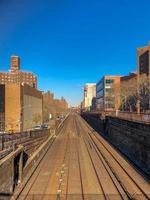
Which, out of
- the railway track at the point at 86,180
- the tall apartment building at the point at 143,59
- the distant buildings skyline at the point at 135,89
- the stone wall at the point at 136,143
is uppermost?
the tall apartment building at the point at 143,59

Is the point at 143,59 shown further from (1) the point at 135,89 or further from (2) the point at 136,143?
(2) the point at 136,143

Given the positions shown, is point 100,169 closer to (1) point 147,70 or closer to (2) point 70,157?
(2) point 70,157

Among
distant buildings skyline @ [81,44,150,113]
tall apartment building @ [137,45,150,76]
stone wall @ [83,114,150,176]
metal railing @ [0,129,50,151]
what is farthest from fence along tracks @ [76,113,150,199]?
tall apartment building @ [137,45,150,76]

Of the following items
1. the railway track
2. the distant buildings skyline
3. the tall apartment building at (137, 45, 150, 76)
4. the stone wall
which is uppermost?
the tall apartment building at (137, 45, 150, 76)

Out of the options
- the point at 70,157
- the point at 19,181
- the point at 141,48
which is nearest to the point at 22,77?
the point at 141,48

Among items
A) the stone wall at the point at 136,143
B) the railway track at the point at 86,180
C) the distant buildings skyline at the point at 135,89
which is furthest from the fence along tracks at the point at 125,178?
the distant buildings skyline at the point at 135,89

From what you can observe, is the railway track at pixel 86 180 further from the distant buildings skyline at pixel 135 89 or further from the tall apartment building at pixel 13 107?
the tall apartment building at pixel 13 107

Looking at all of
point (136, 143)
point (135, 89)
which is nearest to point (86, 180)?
point (136, 143)

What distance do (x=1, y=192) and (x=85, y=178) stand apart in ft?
30.6

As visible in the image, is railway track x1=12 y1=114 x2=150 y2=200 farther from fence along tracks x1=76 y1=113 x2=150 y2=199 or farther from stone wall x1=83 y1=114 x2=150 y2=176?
stone wall x1=83 y1=114 x2=150 y2=176

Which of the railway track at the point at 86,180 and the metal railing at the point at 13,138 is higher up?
the metal railing at the point at 13,138

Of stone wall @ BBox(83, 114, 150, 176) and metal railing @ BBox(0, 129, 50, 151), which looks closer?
metal railing @ BBox(0, 129, 50, 151)

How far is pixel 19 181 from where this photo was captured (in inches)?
1030

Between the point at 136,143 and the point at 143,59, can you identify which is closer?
the point at 136,143
